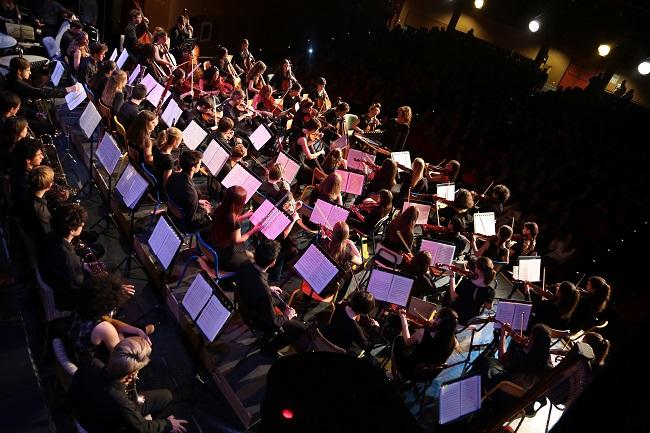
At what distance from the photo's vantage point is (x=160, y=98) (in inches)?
321

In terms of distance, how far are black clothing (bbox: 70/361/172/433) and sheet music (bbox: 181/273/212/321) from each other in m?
1.10

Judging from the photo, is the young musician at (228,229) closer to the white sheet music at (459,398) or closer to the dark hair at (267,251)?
the dark hair at (267,251)

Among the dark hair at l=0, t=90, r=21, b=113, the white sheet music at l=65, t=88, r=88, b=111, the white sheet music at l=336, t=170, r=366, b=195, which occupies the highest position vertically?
the white sheet music at l=336, t=170, r=366, b=195

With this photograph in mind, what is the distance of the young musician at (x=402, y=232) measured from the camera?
6348 millimetres

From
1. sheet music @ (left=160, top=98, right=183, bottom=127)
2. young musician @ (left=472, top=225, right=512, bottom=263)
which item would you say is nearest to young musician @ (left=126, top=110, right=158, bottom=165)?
sheet music @ (left=160, top=98, right=183, bottom=127)

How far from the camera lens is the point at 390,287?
17.1 feet

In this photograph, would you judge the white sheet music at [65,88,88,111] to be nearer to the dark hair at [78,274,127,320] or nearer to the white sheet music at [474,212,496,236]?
the dark hair at [78,274,127,320]

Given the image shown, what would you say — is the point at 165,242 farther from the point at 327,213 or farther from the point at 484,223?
the point at 484,223

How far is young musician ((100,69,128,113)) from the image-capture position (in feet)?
25.0

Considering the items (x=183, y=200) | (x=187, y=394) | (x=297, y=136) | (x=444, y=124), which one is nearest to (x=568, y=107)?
(x=444, y=124)

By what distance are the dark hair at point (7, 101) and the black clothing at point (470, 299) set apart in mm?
6225

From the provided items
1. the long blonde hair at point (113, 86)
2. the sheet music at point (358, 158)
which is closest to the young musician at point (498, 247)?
the sheet music at point (358, 158)

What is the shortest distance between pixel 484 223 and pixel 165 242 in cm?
507

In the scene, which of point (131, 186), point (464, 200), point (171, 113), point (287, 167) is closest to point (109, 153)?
point (131, 186)
